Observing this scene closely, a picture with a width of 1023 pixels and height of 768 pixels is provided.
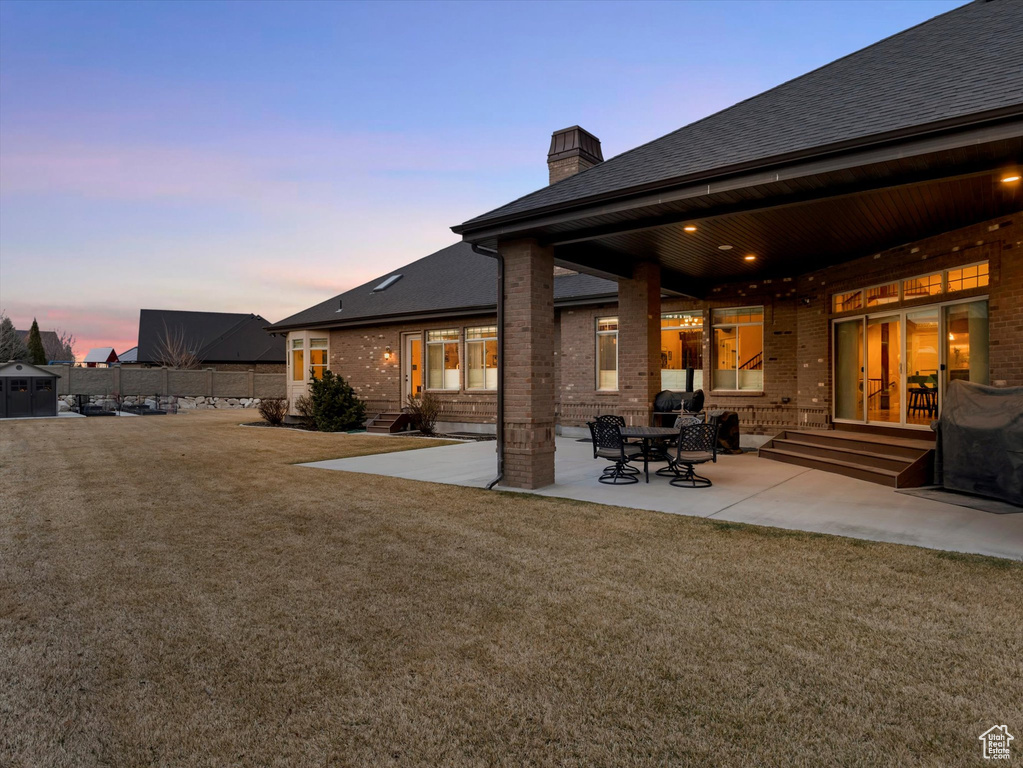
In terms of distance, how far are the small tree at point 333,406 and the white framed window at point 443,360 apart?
2.65 metres

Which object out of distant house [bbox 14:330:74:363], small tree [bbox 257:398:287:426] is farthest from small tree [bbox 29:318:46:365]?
small tree [bbox 257:398:287:426]

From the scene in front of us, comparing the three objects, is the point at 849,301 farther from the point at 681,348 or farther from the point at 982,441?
→ the point at 982,441

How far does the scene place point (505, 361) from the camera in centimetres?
778

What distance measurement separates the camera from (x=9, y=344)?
35.6m

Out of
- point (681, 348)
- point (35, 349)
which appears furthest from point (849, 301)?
point (35, 349)

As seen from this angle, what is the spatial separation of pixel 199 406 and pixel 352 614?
103 feet

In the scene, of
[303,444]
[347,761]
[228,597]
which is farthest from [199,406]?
[347,761]

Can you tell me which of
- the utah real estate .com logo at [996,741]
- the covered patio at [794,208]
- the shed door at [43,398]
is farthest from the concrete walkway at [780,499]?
the shed door at [43,398]

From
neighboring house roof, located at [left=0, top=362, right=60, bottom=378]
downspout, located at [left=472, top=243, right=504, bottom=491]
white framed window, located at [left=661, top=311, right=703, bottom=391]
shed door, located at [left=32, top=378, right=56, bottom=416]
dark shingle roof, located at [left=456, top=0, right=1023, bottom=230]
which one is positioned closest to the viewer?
dark shingle roof, located at [left=456, top=0, right=1023, bottom=230]

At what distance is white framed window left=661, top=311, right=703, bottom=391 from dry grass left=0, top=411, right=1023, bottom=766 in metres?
8.43

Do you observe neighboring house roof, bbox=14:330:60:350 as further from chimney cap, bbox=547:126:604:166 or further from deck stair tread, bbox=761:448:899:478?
deck stair tread, bbox=761:448:899:478

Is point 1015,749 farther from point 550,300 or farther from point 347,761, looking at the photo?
point 550,300

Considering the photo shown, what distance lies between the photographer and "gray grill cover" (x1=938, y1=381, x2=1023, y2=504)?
612 centimetres

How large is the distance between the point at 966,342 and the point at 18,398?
3042cm
